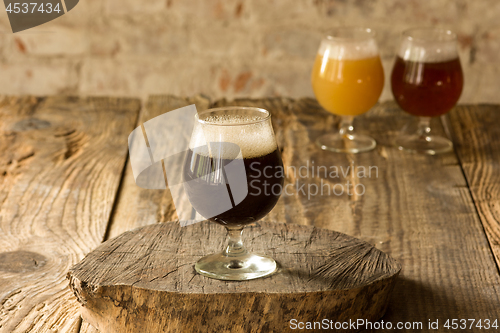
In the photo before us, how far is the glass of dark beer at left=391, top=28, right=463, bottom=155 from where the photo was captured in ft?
4.95

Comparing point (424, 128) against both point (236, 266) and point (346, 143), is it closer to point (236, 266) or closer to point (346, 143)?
point (346, 143)

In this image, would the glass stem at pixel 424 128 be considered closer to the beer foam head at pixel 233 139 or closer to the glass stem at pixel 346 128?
the glass stem at pixel 346 128

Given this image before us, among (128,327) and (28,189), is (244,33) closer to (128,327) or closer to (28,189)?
(28,189)

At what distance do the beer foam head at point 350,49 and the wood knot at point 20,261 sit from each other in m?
0.92

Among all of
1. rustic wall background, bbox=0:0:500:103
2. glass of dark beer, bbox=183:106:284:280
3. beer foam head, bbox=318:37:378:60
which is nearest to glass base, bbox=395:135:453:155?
beer foam head, bbox=318:37:378:60

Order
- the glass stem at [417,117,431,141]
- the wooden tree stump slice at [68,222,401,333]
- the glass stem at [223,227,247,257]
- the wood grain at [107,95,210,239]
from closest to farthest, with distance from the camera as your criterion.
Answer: the wooden tree stump slice at [68,222,401,333], the glass stem at [223,227,247,257], the wood grain at [107,95,210,239], the glass stem at [417,117,431,141]

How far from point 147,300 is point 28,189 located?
61 cm

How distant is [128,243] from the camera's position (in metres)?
0.93

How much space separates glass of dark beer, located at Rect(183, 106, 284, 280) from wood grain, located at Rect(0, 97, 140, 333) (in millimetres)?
245

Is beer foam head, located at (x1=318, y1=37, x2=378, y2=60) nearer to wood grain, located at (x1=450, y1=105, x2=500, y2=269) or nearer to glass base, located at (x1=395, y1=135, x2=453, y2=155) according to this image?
glass base, located at (x1=395, y1=135, x2=453, y2=155)

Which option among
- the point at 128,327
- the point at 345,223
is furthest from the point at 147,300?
the point at 345,223

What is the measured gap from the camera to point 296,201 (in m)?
1.23

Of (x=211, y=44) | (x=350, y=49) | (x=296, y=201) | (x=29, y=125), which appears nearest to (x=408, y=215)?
(x=296, y=201)

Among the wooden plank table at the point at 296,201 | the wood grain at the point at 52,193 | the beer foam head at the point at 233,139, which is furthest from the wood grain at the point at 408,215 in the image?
the beer foam head at the point at 233,139
